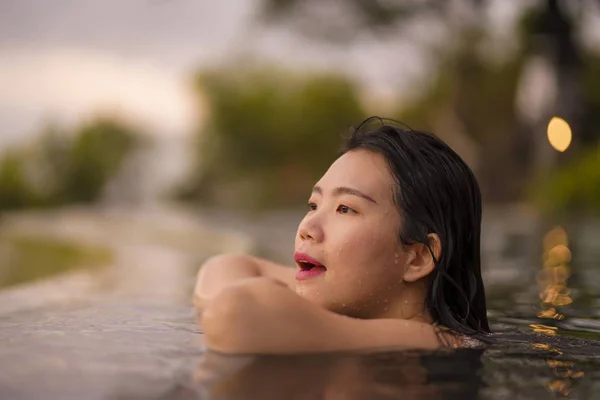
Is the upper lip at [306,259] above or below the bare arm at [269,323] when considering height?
above

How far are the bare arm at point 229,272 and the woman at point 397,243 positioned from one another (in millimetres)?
530

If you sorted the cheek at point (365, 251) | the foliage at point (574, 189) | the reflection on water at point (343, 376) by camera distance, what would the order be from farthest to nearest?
1. the foliage at point (574, 189)
2. the cheek at point (365, 251)
3. the reflection on water at point (343, 376)

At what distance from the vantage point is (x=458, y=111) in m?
Answer: 24.7

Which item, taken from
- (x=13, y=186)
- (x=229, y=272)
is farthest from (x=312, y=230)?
(x=13, y=186)

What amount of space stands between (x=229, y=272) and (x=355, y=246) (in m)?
0.76

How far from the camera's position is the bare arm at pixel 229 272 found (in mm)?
2719

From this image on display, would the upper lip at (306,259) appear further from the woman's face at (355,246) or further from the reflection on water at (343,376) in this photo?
the reflection on water at (343,376)

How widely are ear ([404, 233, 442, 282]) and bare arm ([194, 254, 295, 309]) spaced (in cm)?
64

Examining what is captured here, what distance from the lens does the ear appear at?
2.16 m

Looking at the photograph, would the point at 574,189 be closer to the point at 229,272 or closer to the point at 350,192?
the point at 229,272

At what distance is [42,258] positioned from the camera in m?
8.03

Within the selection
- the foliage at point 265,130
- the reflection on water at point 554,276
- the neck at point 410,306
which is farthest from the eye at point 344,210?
the foliage at point 265,130

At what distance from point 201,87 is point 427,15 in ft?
59.0

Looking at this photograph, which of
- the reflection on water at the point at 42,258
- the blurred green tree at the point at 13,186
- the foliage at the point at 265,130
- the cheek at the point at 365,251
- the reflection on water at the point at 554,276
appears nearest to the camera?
the cheek at the point at 365,251
